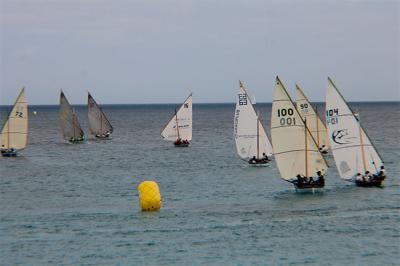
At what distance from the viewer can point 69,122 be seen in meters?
131

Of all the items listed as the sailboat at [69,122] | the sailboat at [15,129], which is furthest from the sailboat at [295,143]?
the sailboat at [69,122]

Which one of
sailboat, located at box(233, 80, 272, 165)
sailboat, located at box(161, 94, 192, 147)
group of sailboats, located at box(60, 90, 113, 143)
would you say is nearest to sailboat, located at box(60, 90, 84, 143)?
group of sailboats, located at box(60, 90, 113, 143)

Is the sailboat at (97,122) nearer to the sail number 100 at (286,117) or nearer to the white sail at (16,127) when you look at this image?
the white sail at (16,127)

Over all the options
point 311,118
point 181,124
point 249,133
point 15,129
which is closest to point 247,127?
point 249,133

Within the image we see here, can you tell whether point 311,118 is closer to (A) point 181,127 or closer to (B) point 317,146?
(B) point 317,146

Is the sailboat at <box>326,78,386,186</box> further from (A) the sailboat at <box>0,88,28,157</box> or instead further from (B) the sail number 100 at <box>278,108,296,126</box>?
(A) the sailboat at <box>0,88,28,157</box>

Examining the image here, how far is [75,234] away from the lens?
157 feet

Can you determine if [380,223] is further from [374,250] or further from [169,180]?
[169,180]

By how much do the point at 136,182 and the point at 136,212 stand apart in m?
20.2

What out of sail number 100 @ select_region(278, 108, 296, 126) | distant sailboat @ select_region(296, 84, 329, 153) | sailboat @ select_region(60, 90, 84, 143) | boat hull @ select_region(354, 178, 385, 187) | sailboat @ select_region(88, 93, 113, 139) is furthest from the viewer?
sailboat @ select_region(88, 93, 113, 139)

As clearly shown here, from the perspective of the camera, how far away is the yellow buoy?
54938mm

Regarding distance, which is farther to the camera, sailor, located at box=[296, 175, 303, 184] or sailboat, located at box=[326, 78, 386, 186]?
sailboat, located at box=[326, 78, 386, 186]

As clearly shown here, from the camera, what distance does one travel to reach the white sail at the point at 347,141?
2537 inches

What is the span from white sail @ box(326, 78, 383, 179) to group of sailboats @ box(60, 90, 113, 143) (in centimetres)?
6642
